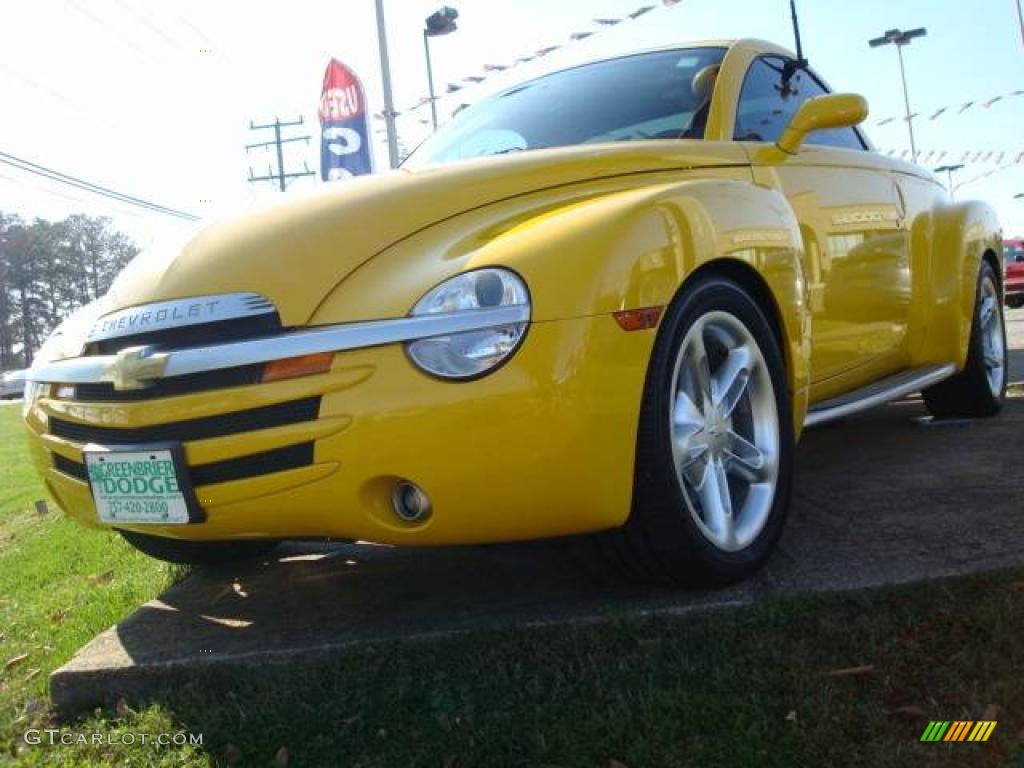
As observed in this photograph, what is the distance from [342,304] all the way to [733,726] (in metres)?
1.25

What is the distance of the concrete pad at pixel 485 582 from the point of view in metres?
2.62

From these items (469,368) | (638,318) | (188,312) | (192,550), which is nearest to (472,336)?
(469,368)

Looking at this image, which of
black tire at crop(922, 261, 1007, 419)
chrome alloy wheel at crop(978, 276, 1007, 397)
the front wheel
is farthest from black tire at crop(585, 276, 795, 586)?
chrome alloy wheel at crop(978, 276, 1007, 397)

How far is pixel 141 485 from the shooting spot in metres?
2.58

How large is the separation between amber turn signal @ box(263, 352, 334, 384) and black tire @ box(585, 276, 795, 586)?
74 centimetres

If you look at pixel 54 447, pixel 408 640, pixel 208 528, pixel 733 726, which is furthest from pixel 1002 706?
pixel 54 447

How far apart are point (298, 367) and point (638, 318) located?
0.78 meters

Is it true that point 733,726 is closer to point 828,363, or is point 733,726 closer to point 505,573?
point 505,573

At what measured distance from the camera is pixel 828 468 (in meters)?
4.17

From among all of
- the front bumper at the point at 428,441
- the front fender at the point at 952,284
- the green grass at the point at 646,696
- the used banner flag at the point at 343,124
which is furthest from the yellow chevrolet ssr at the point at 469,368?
the used banner flag at the point at 343,124

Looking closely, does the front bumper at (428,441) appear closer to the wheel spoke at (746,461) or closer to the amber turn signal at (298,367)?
the amber turn signal at (298,367)

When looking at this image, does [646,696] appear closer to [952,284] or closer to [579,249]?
[579,249]

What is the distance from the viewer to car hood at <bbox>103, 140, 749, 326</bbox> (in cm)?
255

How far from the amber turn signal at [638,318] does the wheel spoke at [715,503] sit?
490 millimetres
